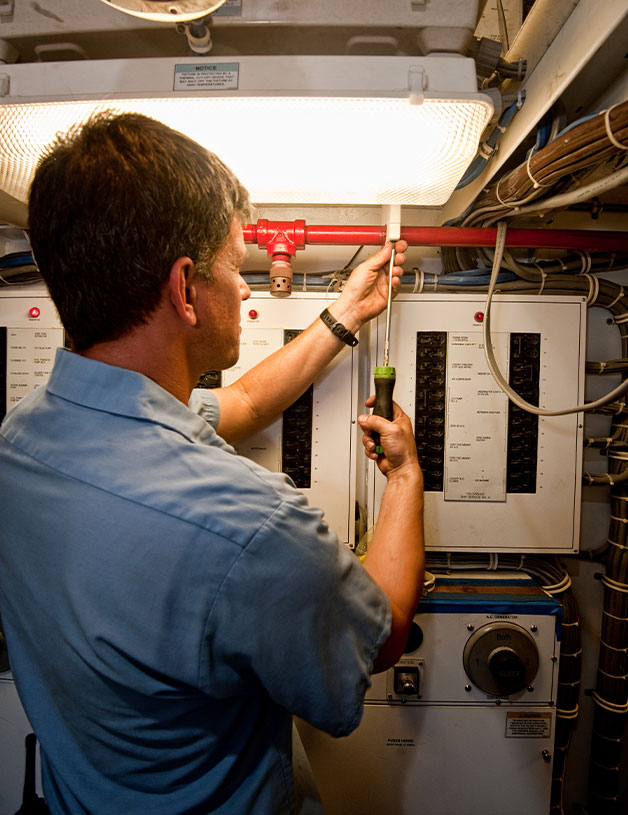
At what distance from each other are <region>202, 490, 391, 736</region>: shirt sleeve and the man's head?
385 millimetres

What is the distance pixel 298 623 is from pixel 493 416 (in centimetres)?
89

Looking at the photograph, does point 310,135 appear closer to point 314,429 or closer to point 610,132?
point 610,132

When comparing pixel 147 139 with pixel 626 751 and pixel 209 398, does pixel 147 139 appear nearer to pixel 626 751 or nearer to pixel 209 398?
pixel 209 398

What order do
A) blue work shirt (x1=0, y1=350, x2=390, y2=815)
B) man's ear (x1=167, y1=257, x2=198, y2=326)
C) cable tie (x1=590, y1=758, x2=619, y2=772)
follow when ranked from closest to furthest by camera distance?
1. blue work shirt (x1=0, y1=350, x2=390, y2=815)
2. man's ear (x1=167, y1=257, x2=198, y2=326)
3. cable tie (x1=590, y1=758, x2=619, y2=772)

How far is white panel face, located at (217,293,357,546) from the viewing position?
4.07 feet

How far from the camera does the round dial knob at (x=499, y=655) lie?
1122 millimetres

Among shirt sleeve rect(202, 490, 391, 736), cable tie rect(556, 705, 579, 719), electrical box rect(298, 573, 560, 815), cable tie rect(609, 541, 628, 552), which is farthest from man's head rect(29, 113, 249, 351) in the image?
cable tie rect(556, 705, 579, 719)

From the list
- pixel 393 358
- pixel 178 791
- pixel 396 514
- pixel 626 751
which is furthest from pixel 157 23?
pixel 626 751

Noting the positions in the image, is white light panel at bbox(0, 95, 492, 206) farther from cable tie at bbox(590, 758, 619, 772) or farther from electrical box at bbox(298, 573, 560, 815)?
cable tie at bbox(590, 758, 619, 772)

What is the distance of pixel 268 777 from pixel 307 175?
3.93 ft

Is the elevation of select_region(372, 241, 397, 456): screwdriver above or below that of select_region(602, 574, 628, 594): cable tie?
above

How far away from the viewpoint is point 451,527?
1.24 metres

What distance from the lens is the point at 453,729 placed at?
3.78 feet

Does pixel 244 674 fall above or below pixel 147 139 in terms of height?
below
